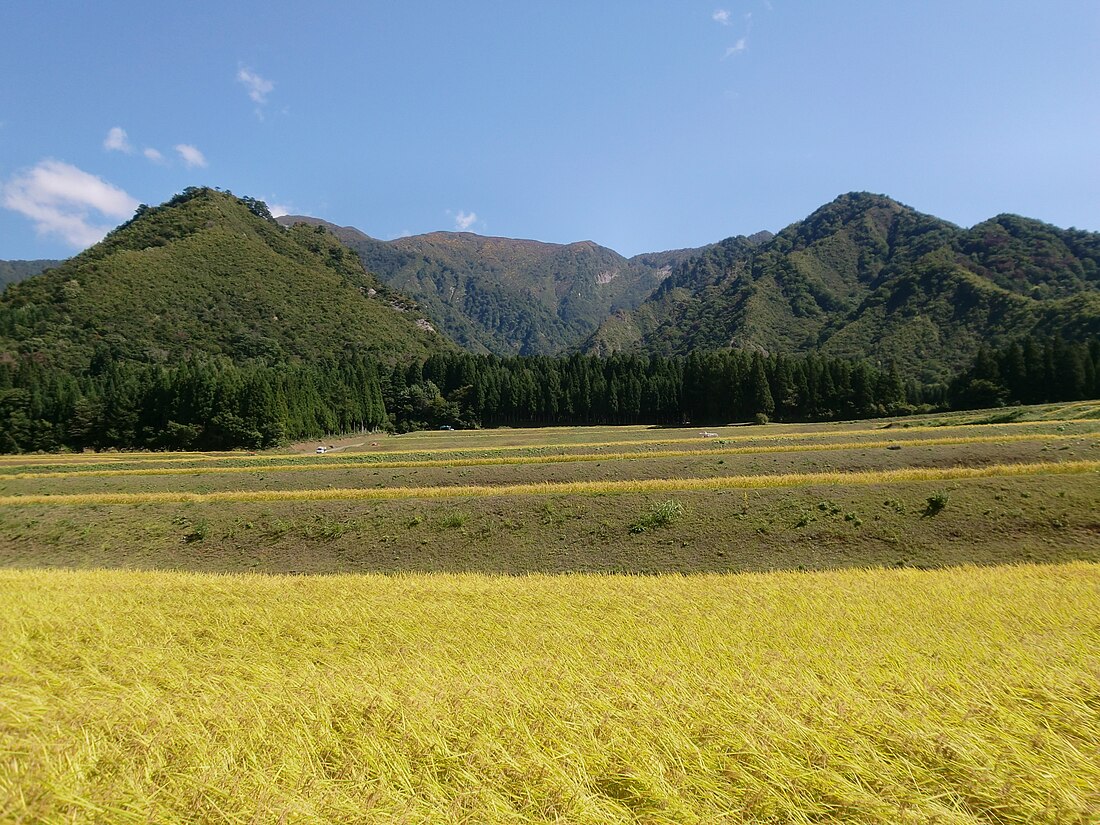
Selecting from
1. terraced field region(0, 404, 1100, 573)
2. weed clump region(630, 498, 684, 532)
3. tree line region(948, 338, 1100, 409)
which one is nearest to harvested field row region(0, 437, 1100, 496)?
terraced field region(0, 404, 1100, 573)

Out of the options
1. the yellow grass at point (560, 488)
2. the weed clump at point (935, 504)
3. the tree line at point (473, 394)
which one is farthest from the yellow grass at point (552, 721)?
the tree line at point (473, 394)

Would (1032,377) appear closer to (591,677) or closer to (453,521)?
(453,521)

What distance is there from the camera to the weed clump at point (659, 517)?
2338 cm

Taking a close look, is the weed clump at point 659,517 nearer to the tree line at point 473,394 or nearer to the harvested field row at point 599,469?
the harvested field row at point 599,469

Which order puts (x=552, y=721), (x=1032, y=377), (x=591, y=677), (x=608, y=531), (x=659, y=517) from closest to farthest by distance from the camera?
1. (x=552, y=721)
2. (x=591, y=677)
3. (x=608, y=531)
4. (x=659, y=517)
5. (x=1032, y=377)

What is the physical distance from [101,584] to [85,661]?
787 centimetres

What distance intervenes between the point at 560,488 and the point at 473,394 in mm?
92448

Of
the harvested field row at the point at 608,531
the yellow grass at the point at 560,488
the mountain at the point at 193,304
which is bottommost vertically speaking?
the harvested field row at the point at 608,531

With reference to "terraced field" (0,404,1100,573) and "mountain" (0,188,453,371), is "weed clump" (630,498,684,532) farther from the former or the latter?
"mountain" (0,188,453,371)

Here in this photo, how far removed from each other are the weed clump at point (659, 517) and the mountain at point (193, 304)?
14228cm

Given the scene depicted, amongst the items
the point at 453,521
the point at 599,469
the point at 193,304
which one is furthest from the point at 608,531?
the point at 193,304

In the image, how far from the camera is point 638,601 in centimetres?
1143

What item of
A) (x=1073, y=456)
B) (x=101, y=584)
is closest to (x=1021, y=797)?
(x=101, y=584)

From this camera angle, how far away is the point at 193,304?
14388cm
